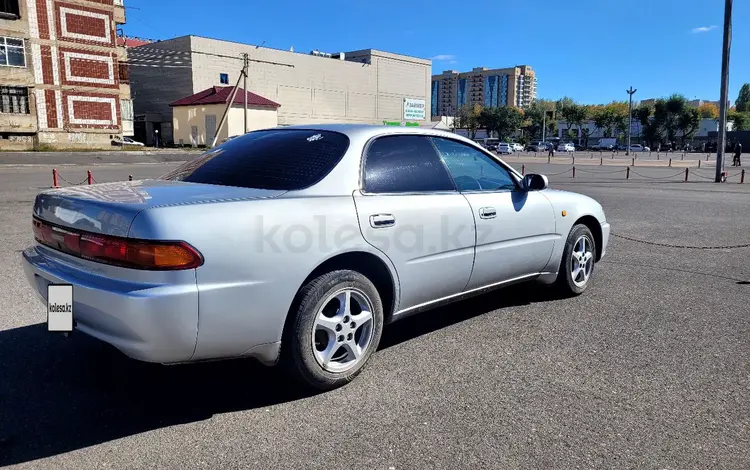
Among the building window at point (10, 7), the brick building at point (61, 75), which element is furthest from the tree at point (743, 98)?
the building window at point (10, 7)

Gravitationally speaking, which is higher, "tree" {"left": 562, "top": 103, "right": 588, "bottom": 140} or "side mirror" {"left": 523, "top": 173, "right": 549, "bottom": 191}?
"tree" {"left": 562, "top": 103, "right": 588, "bottom": 140}

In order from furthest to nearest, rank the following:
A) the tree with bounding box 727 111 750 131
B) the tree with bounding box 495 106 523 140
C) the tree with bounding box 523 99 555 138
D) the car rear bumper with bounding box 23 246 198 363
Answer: the tree with bounding box 523 99 555 138
the tree with bounding box 727 111 750 131
the tree with bounding box 495 106 523 140
the car rear bumper with bounding box 23 246 198 363

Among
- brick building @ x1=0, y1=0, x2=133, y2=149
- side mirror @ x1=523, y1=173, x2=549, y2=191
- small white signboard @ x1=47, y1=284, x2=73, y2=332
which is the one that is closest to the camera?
small white signboard @ x1=47, y1=284, x2=73, y2=332

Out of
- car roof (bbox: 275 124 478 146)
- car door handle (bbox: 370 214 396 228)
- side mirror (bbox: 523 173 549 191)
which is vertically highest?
car roof (bbox: 275 124 478 146)

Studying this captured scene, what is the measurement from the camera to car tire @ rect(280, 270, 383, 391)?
327cm

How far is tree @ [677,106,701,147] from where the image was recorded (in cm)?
9450

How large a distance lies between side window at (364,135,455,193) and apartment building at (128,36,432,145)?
54.0m

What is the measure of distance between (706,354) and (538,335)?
114cm

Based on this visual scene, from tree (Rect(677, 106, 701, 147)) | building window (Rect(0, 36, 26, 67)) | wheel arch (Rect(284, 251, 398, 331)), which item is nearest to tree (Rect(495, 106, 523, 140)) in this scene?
tree (Rect(677, 106, 701, 147))

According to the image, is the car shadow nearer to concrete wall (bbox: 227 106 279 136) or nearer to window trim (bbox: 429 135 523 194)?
window trim (bbox: 429 135 523 194)

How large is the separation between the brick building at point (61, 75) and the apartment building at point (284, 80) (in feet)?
34.5

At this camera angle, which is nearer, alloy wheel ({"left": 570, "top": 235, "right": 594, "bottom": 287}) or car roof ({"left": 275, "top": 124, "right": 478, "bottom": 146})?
car roof ({"left": 275, "top": 124, "right": 478, "bottom": 146})

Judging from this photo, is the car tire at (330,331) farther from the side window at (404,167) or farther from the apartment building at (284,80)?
the apartment building at (284,80)

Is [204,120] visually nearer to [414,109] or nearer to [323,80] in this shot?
[323,80]
